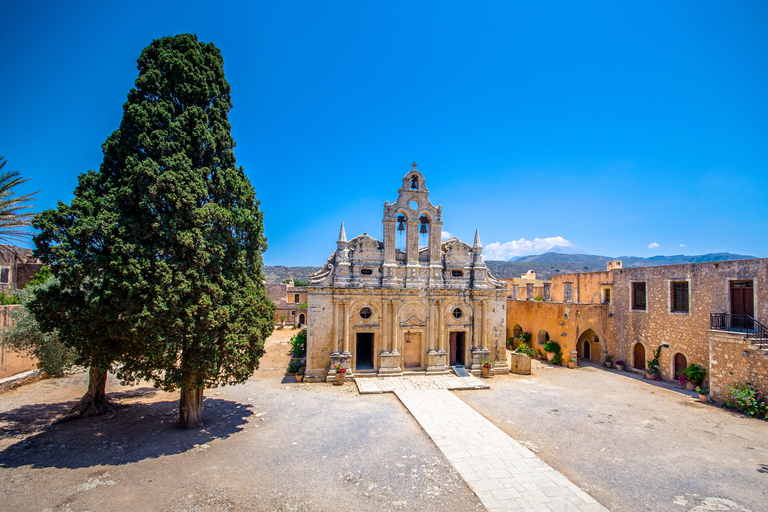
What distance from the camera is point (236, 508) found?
895cm

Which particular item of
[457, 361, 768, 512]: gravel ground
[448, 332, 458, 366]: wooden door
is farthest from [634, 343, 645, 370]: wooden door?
[448, 332, 458, 366]: wooden door

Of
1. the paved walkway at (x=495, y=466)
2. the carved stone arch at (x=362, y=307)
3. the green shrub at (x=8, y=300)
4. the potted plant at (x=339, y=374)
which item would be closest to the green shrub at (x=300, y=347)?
the potted plant at (x=339, y=374)

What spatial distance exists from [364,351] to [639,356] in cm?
1809

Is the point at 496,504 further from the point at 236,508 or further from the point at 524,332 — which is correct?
the point at 524,332

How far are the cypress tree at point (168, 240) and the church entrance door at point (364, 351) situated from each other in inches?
400

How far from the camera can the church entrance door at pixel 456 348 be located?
22734 millimetres

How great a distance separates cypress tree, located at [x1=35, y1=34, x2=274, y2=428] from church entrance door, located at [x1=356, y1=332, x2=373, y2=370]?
10150 mm

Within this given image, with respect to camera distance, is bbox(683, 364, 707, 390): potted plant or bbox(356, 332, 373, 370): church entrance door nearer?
bbox(683, 364, 707, 390): potted plant

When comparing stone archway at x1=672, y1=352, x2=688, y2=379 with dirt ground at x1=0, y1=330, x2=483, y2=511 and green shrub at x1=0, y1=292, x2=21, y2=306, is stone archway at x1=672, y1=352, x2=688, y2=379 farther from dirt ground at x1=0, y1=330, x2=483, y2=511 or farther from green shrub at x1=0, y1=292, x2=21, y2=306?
green shrub at x1=0, y1=292, x2=21, y2=306

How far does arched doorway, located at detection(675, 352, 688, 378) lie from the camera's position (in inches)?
790

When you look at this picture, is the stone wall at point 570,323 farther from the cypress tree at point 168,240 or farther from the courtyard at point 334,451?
the cypress tree at point 168,240

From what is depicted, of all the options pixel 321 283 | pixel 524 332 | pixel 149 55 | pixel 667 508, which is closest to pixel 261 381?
pixel 321 283

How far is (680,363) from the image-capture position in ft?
66.9

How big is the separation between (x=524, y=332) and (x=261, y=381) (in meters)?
20.3
